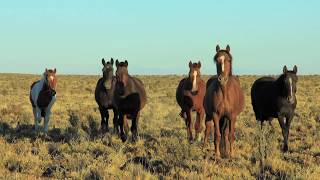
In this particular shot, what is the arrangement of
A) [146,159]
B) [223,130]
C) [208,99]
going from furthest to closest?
[208,99]
[223,130]
[146,159]

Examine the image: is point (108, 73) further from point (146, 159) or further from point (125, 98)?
point (146, 159)

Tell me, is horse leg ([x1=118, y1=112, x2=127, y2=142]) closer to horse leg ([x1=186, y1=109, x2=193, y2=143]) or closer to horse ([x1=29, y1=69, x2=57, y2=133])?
horse leg ([x1=186, y1=109, x2=193, y2=143])

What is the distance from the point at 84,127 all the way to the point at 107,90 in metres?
1.55

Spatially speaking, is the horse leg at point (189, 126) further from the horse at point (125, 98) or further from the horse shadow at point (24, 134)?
the horse shadow at point (24, 134)

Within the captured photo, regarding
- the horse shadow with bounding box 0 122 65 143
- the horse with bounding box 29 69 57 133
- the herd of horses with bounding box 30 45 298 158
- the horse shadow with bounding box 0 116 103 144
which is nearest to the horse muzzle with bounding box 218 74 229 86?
the herd of horses with bounding box 30 45 298 158

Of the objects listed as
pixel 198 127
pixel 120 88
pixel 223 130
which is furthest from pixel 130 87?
pixel 223 130

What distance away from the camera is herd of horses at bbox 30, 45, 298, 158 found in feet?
32.3

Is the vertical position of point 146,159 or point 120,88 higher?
point 120,88

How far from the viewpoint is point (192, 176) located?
799cm

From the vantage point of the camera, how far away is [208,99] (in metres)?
10.5

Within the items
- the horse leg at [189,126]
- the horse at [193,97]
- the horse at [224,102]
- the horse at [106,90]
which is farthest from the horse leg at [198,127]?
the horse at [106,90]

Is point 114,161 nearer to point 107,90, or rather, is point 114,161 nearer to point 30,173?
point 30,173

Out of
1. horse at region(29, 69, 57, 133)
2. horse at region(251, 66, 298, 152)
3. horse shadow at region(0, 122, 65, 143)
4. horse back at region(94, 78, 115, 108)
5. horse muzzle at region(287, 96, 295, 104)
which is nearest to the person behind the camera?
horse muzzle at region(287, 96, 295, 104)

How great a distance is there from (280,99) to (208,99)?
8.52ft
